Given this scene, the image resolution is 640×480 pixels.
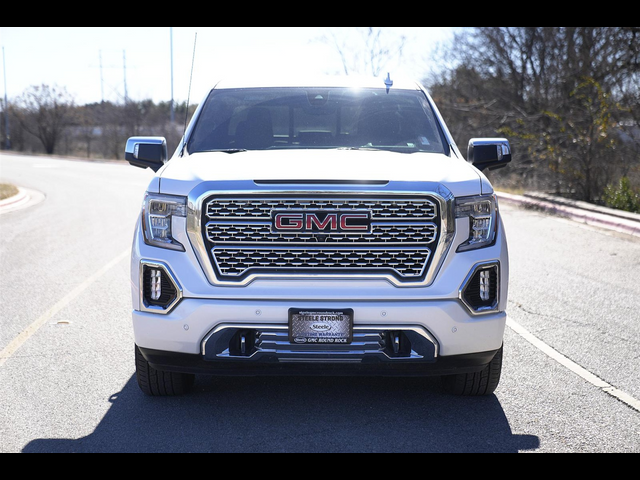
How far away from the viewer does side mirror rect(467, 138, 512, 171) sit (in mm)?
5566

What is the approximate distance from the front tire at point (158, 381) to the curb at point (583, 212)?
10.2 metres

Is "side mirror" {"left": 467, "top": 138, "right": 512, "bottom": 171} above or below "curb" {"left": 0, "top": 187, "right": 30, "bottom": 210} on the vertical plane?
above

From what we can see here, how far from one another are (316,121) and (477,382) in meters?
2.20

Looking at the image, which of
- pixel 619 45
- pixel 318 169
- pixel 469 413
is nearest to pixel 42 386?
pixel 318 169

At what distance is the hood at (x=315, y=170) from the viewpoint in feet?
14.3

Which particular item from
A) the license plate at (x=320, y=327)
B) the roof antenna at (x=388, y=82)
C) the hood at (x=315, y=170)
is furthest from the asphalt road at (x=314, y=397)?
the roof antenna at (x=388, y=82)

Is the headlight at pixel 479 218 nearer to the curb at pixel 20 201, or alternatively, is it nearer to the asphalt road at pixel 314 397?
the asphalt road at pixel 314 397

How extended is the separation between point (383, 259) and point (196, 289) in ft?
3.41

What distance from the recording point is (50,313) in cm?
736

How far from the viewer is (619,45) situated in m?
19.2

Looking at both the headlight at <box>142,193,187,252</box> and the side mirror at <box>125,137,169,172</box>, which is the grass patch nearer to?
the side mirror at <box>125,137,169,172</box>

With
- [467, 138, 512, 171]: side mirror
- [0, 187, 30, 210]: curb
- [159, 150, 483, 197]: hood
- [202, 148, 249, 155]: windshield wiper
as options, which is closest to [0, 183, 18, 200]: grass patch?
[0, 187, 30, 210]: curb

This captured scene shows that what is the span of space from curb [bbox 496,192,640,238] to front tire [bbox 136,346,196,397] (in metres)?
10.2

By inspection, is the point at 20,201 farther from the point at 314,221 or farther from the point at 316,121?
the point at 314,221
